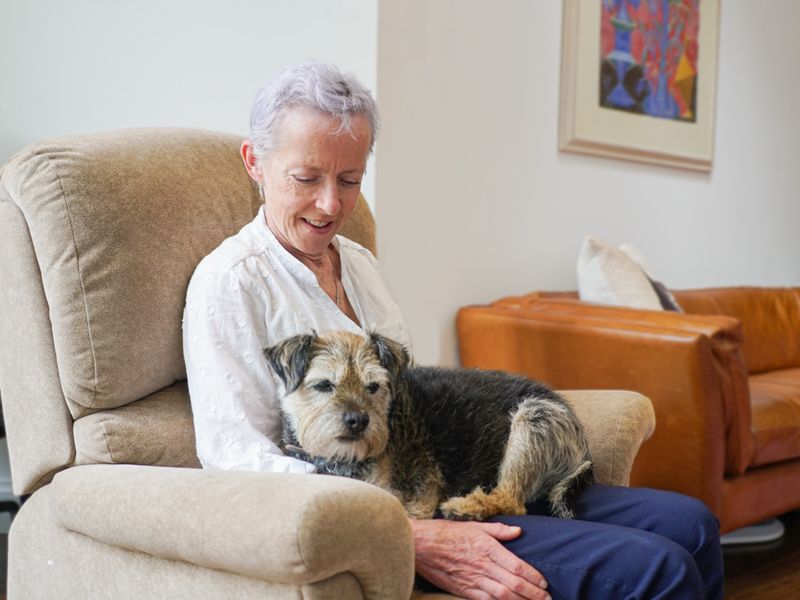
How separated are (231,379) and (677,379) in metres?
1.75

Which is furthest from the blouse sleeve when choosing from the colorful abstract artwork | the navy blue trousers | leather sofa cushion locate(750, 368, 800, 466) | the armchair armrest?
the colorful abstract artwork

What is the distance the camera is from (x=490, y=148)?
11.6ft

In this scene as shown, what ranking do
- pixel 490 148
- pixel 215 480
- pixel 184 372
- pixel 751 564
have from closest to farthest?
pixel 215 480, pixel 184 372, pixel 751 564, pixel 490 148

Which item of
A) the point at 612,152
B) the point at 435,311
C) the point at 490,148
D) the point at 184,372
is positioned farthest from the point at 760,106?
the point at 184,372

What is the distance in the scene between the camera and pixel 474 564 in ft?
4.69

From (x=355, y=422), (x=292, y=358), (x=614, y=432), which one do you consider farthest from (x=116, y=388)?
(x=614, y=432)

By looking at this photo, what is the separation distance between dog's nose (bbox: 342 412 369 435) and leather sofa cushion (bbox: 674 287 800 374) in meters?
2.92

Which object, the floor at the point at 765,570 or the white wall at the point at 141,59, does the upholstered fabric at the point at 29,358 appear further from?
the floor at the point at 765,570

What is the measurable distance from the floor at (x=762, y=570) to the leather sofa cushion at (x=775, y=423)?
0.37 meters

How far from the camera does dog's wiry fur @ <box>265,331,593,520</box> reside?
1.46 metres

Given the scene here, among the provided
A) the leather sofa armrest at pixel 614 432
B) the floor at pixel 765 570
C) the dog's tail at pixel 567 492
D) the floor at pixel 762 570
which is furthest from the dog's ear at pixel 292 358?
the floor at pixel 765 570

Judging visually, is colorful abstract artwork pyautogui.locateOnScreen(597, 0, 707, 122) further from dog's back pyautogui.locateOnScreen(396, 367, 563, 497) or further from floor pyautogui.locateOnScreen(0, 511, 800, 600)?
dog's back pyautogui.locateOnScreen(396, 367, 563, 497)

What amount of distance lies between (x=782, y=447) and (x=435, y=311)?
1363 millimetres

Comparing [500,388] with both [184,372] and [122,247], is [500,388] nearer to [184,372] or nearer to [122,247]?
[184,372]
